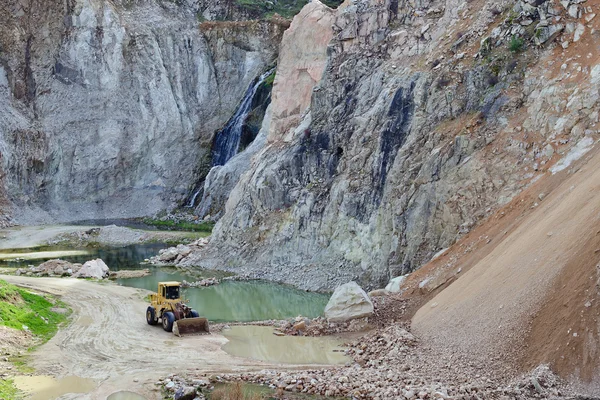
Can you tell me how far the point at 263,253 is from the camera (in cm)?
3531

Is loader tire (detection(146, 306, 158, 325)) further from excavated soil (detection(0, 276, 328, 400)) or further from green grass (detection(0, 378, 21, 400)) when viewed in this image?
green grass (detection(0, 378, 21, 400))

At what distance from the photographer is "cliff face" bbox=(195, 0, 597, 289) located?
81.1 feet

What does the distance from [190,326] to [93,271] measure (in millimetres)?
16232

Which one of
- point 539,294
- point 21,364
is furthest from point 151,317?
point 539,294

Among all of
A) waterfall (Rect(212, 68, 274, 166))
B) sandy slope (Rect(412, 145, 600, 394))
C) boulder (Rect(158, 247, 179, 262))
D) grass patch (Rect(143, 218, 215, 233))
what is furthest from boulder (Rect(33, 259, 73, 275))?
waterfall (Rect(212, 68, 274, 166))

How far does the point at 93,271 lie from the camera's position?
1383 inches

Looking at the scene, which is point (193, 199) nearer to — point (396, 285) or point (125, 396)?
point (396, 285)

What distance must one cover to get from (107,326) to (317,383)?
405 inches

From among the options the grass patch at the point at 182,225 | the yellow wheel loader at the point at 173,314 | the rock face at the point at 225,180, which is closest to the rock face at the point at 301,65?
the rock face at the point at 225,180

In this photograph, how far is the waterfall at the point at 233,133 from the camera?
2483 inches

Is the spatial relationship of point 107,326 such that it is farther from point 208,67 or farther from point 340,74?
point 208,67

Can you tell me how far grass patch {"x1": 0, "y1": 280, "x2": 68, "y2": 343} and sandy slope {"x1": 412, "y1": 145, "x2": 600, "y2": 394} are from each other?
40.7 feet

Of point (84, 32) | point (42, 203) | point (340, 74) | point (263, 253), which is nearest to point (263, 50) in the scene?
point (84, 32)

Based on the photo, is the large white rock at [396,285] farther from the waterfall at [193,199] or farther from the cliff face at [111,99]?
the cliff face at [111,99]
